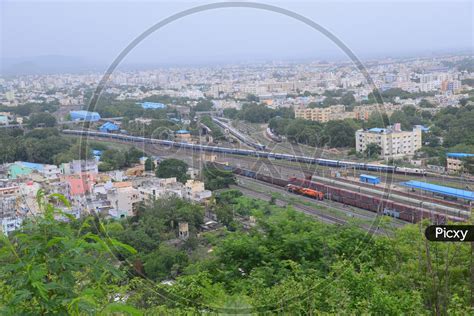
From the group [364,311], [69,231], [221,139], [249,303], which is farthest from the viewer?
[221,139]

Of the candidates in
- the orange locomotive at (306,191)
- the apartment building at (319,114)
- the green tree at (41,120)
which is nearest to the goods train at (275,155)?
the orange locomotive at (306,191)

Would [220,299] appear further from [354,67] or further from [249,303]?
[354,67]

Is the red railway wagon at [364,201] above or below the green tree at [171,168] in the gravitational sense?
below

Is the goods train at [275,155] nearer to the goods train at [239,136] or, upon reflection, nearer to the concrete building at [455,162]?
the goods train at [239,136]

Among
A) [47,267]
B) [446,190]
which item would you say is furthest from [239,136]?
[446,190]

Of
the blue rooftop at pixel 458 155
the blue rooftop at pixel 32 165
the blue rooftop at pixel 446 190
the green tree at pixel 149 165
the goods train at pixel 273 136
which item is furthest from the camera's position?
the blue rooftop at pixel 32 165

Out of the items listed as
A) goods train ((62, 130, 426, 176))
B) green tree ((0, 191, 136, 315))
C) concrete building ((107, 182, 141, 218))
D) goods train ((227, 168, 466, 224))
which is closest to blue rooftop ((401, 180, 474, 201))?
goods train ((227, 168, 466, 224))

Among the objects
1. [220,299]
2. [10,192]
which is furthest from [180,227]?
[10,192]

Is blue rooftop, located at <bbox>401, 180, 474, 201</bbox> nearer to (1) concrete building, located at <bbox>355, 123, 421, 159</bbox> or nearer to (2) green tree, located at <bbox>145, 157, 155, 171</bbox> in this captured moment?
(1) concrete building, located at <bbox>355, 123, 421, 159</bbox>
